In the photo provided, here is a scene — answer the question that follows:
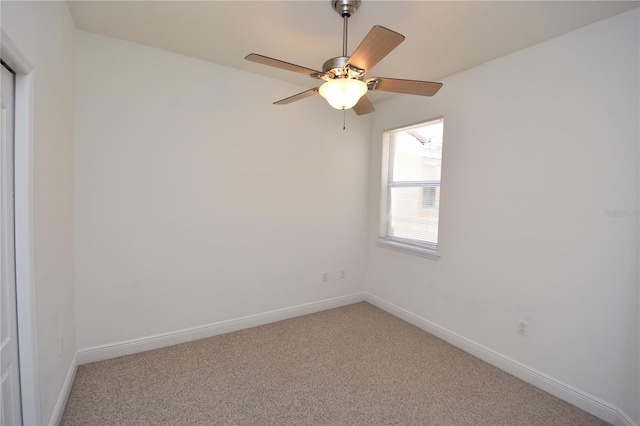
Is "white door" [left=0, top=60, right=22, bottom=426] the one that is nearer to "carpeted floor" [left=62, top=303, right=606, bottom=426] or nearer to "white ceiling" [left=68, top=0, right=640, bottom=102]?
"carpeted floor" [left=62, top=303, right=606, bottom=426]

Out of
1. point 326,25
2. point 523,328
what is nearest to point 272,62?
point 326,25

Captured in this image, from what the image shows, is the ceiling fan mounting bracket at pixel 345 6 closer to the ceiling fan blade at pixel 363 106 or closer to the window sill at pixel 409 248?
the ceiling fan blade at pixel 363 106

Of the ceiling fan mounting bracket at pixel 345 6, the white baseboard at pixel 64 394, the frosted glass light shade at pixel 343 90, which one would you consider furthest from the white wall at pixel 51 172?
the ceiling fan mounting bracket at pixel 345 6

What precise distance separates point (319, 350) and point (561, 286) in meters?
1.99

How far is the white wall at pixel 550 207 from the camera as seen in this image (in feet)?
6.30

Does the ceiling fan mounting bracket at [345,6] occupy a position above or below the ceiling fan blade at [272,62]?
above

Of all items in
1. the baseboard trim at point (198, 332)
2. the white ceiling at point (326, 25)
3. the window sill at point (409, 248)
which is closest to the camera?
the white ceiling at point (326, 25)

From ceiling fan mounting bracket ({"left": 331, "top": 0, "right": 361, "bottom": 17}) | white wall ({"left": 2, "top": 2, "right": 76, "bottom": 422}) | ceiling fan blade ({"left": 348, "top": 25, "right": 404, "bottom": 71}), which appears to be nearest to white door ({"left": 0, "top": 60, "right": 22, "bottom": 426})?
white wall ({"left": 2, "top": 2, "right": 76, "bottom": 422})

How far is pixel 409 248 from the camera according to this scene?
11.1 feet

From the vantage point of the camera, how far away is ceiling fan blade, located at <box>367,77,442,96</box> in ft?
5.56

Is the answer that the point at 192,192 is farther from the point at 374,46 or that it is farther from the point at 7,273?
the point at 374,46

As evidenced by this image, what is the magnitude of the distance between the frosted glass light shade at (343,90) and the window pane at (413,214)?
187cm

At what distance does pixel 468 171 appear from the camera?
279cm

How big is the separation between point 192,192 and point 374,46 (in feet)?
6.81
